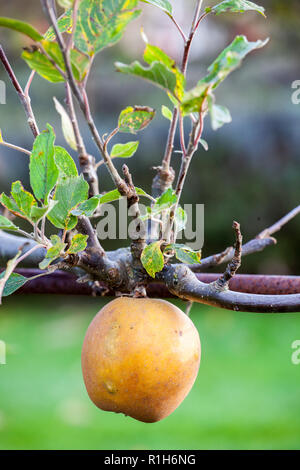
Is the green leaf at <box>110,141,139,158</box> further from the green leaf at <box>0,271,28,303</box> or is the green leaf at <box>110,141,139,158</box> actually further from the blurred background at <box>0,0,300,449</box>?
the blurred background at <box>0,0,300,449</box>

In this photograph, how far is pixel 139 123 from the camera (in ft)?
1.17

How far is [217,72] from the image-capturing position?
10.2 inches

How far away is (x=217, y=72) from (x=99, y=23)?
0.06 meters

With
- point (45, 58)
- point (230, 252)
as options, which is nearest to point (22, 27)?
point (45, 58)

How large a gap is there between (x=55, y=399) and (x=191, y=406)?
452 millimetres

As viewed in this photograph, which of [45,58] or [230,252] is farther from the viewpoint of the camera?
[230,252]

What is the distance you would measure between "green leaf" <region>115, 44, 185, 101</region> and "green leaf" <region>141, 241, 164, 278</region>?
0.31 ft

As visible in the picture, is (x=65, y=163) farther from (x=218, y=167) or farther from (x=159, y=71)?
(x=218, y=167)

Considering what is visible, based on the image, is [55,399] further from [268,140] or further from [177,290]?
[177,290]

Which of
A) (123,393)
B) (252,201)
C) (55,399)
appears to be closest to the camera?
(123,393)

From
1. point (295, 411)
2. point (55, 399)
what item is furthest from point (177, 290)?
point (55, 399)

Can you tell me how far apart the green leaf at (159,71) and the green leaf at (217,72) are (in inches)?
0.5

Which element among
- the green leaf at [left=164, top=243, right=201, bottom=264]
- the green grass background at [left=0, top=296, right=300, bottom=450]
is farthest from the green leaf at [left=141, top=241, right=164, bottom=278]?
the green grass background at [left=0, top=296, right=300, bottom=450]

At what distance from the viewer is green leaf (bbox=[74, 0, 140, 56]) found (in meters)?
0.27
